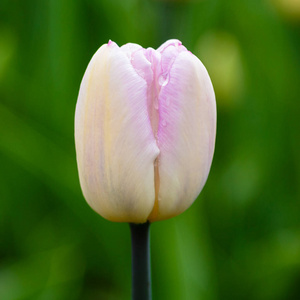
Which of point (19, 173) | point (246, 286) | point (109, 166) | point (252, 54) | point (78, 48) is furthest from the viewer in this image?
point (252, 54)

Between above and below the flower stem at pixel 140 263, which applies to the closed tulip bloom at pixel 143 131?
above

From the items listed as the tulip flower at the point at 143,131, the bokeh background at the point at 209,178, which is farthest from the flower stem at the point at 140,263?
the bokeh background at the point at 209,178

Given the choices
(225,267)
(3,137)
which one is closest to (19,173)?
(3,137)

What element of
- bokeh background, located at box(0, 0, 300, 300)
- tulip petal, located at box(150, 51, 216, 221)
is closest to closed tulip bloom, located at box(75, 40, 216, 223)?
tulip petal, located at box(150, 51, 216, 221)

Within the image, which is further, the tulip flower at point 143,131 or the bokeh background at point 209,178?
the bokeh background at point 209,178

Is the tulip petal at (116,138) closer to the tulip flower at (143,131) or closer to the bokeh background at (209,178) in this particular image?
the tulip flower at (143,131)

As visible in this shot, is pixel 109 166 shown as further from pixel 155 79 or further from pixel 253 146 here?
pixel 253 146

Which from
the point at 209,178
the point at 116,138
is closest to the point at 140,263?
the point at 116,138

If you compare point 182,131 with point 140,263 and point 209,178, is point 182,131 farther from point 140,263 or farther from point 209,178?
point 209,178
